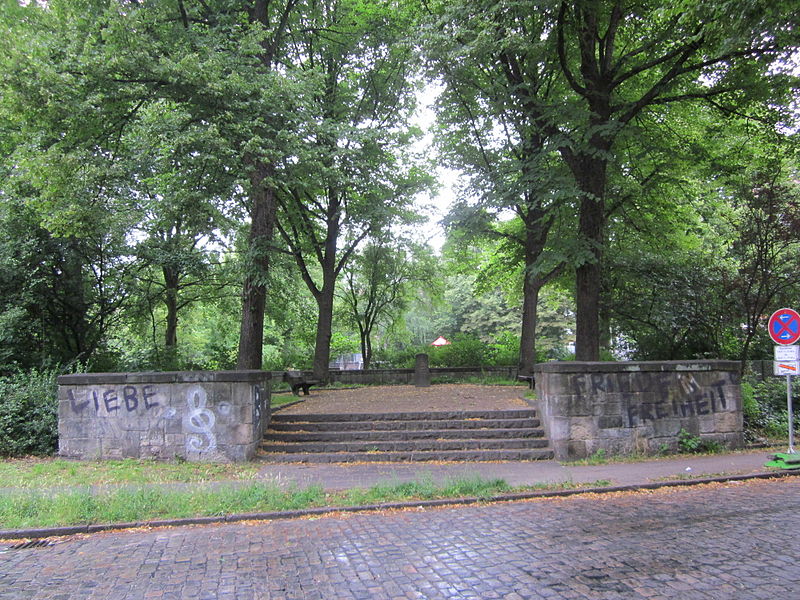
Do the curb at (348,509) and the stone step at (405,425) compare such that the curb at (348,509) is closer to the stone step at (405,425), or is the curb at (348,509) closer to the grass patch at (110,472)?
the grass patch at (110,472)

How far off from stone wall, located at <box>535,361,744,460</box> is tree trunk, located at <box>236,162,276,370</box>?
6.83 meters

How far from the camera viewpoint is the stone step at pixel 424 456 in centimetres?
981

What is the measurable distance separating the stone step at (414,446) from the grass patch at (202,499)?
2.50 metres

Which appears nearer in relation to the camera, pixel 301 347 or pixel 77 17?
pixel 77 17

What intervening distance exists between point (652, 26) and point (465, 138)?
608 centimetres

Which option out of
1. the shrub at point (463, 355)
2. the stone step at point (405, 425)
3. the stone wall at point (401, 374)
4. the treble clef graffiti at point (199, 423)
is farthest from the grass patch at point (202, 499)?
the shrub at point (463, 355)

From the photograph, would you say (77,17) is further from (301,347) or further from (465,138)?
(301,347)

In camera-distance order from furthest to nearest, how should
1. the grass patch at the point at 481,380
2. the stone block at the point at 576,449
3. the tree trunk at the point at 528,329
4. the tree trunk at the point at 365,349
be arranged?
the tree trunk at the point at 365,349, the grass patch at the point at 481,380, the tree trunk at the point at 528,329, the stone block at the point at 576,449

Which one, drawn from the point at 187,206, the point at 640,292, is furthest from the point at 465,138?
the point at 187,206

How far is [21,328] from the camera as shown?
14.0 metres

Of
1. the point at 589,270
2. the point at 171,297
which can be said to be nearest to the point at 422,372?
the point at 589,270

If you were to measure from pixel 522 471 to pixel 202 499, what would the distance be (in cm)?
504

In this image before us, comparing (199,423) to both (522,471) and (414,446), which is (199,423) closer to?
(414,446)

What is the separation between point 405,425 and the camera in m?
11.2
